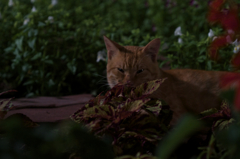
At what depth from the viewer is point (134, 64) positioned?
102 inches

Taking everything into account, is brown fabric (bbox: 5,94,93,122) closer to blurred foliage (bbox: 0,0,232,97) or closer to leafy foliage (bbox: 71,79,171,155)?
blurred foliage (bbox: 0,0,232,97)

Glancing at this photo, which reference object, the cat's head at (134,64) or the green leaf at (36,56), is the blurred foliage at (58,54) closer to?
the green leaf at (36,56)

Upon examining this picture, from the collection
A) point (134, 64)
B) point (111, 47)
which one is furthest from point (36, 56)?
point (134, 64)

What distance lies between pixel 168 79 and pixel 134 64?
348 millimetres

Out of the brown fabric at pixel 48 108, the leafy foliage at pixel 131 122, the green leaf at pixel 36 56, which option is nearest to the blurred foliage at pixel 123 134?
the leafy foliage at pixel 131 122

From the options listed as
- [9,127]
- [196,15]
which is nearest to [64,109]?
[9,127]

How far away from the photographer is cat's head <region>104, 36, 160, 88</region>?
8.43 ft

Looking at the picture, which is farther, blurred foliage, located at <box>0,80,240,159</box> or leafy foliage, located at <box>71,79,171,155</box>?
leafy foliage, located at <box>71,79,171,155</box>

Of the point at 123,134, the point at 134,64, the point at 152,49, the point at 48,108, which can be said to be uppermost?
the point at 152,49

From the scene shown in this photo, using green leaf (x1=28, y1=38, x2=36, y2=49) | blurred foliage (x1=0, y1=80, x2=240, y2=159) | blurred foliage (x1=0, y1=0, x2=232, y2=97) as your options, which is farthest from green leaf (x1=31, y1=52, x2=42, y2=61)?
blurred foliage (x1=0, y1=80, x2=240, y2=159)

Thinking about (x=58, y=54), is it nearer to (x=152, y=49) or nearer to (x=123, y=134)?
(x=152, y=49)

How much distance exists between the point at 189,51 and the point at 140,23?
2914mm

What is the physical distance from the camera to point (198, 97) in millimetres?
2592

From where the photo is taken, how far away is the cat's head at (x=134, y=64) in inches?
101
